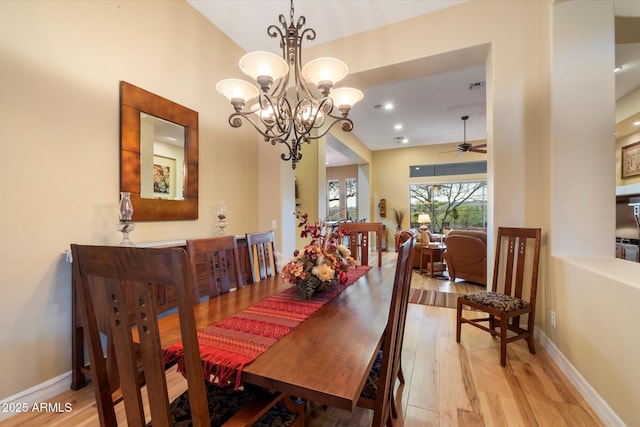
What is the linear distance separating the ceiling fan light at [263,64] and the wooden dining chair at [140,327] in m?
1.44

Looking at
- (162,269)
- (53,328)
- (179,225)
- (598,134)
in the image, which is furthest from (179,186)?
(598,134)

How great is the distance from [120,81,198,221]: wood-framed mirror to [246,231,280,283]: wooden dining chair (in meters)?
1.01

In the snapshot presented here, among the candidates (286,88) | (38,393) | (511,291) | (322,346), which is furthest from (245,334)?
(511,291)

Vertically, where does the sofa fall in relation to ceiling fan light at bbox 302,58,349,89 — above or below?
below

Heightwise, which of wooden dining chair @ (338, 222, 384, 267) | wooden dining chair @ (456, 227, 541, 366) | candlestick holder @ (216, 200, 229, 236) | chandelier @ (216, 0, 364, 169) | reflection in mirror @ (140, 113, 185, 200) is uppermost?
chandelier @ (216, 0, 364, 169)

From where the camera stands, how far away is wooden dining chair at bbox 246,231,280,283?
79.1 inches

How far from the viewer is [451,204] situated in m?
8.23

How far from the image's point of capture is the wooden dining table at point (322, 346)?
792mm

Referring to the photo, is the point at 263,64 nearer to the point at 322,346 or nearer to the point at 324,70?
the point at 324,70

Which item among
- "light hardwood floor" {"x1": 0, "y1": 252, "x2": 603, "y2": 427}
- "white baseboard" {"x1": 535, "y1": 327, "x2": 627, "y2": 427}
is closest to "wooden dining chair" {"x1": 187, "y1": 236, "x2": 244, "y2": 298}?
"light hardwood floor" {"x1": 0, "y1": 252, "x2": 603, "y2": 427}

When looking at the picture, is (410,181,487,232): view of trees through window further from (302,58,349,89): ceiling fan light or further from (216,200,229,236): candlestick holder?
(302,58,349,89): ceiling fan light

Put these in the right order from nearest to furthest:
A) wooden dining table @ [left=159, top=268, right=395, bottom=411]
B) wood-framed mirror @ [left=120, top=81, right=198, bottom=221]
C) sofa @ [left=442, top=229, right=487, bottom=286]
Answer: wooden dining table @ [left=159, top=268, right=395, bottom=411] < wood-framed mirror @ [left=120, top=81, right=198, bottom=221] < sofa @ [left=442, top=229, right=487, bottom=286]

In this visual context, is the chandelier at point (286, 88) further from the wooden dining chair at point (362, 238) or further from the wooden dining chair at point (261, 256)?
the wooden dining chair at point (362, 238)

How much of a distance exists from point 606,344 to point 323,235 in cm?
173
